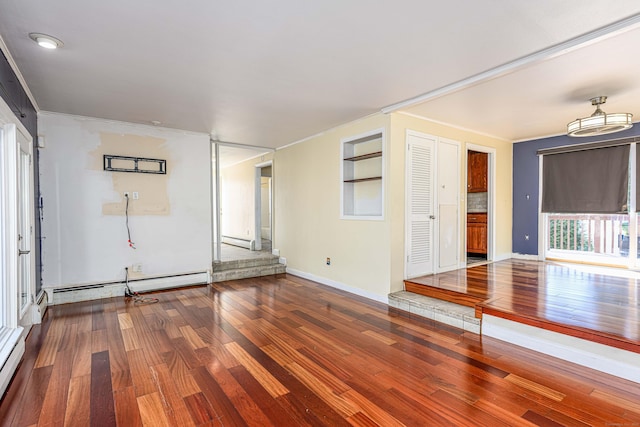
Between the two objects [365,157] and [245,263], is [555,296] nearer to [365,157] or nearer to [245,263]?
[365,157]

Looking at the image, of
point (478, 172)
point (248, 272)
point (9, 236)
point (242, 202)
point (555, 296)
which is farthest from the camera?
point (242, 202)

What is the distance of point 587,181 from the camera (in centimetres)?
527

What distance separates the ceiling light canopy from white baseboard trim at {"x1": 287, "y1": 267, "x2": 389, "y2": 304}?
9.82ft

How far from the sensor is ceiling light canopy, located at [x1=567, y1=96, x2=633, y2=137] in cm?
327

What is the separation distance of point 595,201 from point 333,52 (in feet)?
17.5

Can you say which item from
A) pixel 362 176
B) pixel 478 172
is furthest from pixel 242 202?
pixel 478 172

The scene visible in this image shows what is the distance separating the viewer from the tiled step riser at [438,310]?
10.7ft

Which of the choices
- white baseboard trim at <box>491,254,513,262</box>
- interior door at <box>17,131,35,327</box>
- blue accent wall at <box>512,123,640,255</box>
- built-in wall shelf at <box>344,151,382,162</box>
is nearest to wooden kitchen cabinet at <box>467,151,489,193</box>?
blue accent wall at <box>512,123,640,255</box>

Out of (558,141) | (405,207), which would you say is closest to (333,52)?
(405,207)

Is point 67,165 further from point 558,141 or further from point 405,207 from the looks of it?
point 558,141

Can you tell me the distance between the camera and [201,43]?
7.85 ft

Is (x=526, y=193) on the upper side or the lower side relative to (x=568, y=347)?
upper

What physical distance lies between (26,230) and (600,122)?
6.22 meters

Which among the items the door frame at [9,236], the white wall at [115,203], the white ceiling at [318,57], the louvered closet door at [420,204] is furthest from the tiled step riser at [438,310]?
the door frame at [9,236]
